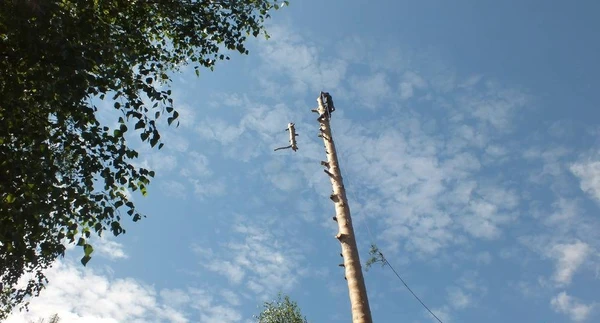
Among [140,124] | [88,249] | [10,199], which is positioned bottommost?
[88,249]

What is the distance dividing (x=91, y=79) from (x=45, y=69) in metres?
0.86

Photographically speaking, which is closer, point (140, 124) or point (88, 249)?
point (88, 249)

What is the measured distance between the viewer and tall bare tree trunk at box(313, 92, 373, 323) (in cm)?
895

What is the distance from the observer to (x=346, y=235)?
10.3 metres

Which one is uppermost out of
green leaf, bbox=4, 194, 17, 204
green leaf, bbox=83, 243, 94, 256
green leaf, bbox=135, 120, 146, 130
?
green leaf, bbox=135, 120, 146, 130

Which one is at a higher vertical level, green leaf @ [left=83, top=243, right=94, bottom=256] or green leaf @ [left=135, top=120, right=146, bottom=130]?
green leaf @ [left=135, top=120, right=146, bottom=130]

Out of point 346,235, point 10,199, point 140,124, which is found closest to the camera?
point 10,199

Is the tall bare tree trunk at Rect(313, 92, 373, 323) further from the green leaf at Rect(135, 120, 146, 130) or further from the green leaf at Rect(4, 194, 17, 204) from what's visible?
the green leaf at Rect(4, 194, 17, 204)

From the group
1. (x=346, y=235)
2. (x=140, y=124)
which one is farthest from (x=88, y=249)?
(x=346, y=235)

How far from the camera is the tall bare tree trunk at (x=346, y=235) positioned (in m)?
8.95

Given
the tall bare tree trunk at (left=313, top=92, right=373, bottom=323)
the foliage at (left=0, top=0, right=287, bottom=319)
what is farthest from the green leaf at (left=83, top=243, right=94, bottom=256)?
the tall bare tree trunk at (left=313, top=92, right=373, bottom=323)

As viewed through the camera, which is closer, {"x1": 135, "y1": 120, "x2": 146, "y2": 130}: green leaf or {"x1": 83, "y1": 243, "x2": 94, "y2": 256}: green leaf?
{"x1": 83, "y1": 243, "x2": 94, "y2": 256}: green leaf

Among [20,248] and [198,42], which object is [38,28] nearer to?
[20,248]

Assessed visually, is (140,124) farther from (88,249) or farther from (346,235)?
(346,235)
